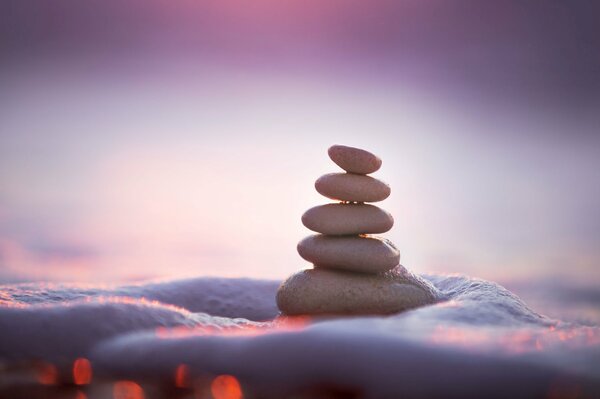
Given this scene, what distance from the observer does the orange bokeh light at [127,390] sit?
2919mm

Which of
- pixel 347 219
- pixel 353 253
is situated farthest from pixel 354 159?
pixel 353 253

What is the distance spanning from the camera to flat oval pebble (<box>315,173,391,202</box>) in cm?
545

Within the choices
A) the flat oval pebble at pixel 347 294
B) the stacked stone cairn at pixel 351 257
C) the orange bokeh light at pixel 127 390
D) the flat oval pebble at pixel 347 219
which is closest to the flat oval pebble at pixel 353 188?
the stacked stone cairn at pixel 351 257

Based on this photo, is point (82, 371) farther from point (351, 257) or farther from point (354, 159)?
point (354, 159)

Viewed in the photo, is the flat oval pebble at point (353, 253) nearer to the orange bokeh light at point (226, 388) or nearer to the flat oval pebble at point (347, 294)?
the flat oval pebble at point (347, 294)

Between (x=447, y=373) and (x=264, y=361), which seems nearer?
(x=447, y=373)

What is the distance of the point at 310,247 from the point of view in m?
5.51

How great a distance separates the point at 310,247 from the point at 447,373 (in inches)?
112

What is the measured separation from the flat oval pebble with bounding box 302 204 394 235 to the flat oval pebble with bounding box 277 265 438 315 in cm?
40

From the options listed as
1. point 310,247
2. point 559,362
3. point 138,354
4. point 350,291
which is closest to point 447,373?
point 559,362

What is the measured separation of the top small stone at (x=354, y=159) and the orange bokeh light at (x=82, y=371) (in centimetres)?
285

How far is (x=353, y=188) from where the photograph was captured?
5.44 meters

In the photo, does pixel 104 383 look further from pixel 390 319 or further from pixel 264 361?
pixel 390 319

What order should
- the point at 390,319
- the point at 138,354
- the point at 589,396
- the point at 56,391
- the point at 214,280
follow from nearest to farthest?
the point at 589,396, the point at 56,391, the point at 138,354, the point at 390,319, the point at 214,280
